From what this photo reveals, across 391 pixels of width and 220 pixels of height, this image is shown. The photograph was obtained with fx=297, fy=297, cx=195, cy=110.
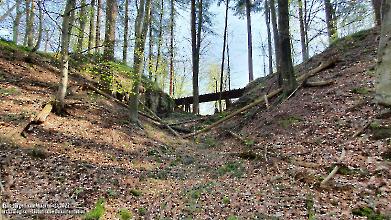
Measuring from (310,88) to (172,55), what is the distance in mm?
15488

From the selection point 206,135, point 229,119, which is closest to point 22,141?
point 206,135

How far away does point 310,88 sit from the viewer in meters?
11.6

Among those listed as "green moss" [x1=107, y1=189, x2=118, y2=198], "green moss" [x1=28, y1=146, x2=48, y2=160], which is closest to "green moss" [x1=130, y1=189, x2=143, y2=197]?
"green moss" [x1=107, y1=189, x2=118, y2=198]

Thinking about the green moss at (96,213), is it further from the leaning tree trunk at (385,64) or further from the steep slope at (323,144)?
the leaning tree trunk at (385,64)

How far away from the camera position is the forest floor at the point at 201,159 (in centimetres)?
552

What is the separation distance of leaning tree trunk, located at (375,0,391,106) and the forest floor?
363 mm

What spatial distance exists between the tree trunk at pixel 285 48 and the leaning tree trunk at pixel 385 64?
3408mm

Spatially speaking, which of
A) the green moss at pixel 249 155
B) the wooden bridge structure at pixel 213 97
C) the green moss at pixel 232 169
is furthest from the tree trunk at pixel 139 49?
the wooden bridge structure at pixel 213 97

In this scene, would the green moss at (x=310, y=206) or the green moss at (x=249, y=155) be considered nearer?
the green moss at (x=310, y=206)

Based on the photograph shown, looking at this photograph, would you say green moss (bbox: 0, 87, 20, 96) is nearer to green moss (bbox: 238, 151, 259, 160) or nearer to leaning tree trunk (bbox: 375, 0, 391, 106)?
green moss (bbox: 238, 151, 259, 160)

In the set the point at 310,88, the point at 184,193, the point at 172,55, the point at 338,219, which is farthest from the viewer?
the point at 172,55

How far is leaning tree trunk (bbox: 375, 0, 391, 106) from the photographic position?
24.5ft

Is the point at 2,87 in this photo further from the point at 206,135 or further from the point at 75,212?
the point at 206,135

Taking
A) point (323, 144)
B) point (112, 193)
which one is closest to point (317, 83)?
point (323, 144)
